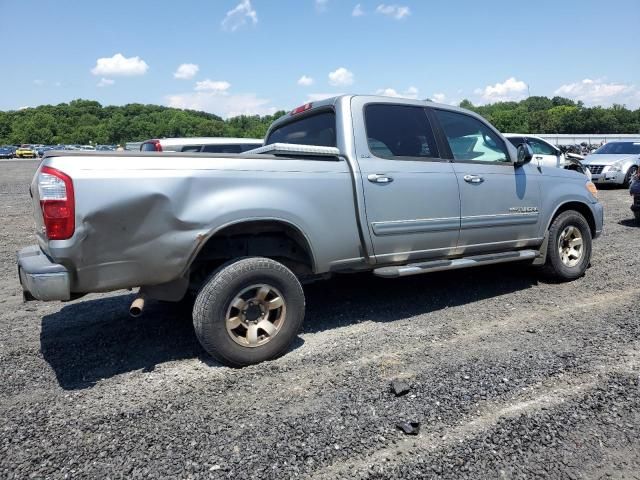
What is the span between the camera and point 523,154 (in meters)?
4.87

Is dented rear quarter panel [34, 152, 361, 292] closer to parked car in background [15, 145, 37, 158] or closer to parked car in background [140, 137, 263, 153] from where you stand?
parked car in background [140, 137, 263, 153]

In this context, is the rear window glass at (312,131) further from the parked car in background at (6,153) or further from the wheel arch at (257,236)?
the parked car in background at (6,153)

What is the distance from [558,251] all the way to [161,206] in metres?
4.34

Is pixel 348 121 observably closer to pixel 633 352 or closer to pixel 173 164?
pixel 173 164

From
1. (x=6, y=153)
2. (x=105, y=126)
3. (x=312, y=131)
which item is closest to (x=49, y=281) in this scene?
(x=312, y=131)

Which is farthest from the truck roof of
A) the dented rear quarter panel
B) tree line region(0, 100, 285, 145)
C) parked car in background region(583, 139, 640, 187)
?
tree line region(0, 100, 285, 145)

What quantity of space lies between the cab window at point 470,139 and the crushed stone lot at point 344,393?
4.88 feet

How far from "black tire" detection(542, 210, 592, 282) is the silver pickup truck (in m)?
0.02

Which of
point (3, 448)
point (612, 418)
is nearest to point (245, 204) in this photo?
point (3, 448)

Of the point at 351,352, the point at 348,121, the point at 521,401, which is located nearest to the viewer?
the point at 521,401

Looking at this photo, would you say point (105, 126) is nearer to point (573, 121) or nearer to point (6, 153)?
point (6, 153)

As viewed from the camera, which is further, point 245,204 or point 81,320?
point 81,320

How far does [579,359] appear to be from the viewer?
3354 millimetres

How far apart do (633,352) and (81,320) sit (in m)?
4.67
